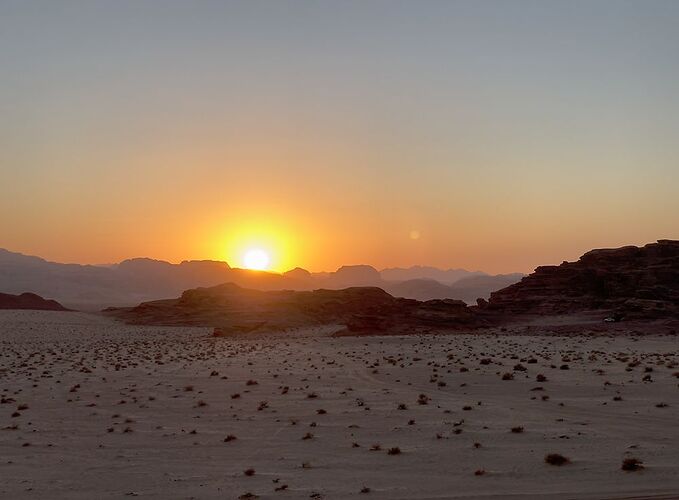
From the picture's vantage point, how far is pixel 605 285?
67.6 metres

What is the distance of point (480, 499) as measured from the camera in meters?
9.05

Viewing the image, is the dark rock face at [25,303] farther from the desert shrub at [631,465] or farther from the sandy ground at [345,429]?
the desert shrub at [631,465]

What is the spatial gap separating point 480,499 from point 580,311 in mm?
59320

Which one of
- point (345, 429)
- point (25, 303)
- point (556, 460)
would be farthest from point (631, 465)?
point (25, 303)

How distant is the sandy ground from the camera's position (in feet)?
33.3

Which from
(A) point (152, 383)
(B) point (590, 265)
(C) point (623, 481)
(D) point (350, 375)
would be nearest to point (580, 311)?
(B) point (590, 265)

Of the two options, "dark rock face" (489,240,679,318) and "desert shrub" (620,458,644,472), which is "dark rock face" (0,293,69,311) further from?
"desert shrub" (620,458,644,472)

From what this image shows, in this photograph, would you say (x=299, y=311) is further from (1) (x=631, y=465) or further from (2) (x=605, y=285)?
(1) (x=631, y=465)

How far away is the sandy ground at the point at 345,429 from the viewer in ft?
33.3

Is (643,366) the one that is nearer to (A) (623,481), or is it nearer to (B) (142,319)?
(A) (623,481)

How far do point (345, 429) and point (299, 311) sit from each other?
61.1 m

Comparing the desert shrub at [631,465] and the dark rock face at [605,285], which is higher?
the dark rock face at [605,285]

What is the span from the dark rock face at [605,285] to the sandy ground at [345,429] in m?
38.9

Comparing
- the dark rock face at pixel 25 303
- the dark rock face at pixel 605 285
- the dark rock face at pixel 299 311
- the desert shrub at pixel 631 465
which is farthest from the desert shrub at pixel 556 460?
the dark rock face at pixel 25 303
